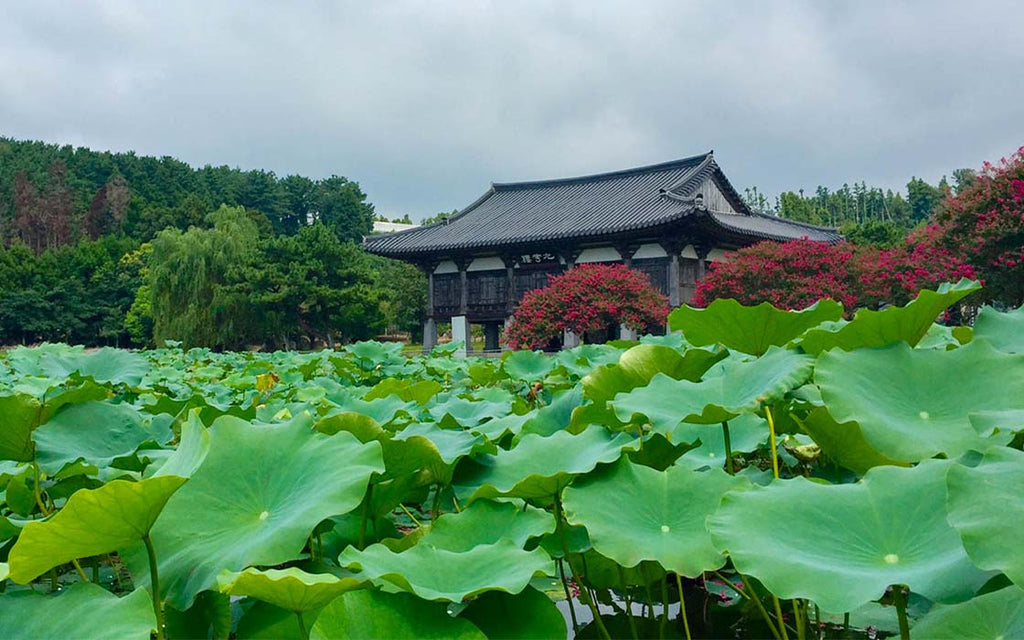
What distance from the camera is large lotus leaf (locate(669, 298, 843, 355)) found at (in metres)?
1.06

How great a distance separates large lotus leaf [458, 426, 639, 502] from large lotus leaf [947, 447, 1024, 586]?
11.2 inches

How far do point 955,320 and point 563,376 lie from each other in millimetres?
10545

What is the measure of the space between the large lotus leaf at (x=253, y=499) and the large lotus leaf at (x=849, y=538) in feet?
0.98

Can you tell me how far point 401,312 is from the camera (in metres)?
28.5

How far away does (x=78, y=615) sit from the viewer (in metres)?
0.53

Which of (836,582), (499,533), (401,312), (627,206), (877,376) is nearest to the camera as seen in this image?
(836,582)

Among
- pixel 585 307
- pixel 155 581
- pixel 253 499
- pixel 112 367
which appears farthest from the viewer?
pixel 585 307

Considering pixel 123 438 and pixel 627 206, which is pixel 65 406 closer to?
pixel 123 438

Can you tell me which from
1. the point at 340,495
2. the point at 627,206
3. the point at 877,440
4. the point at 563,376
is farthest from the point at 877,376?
the point at 627,206

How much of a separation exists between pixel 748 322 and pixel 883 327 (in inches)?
9.2

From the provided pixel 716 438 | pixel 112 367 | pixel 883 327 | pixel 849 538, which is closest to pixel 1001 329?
pixel 883 327

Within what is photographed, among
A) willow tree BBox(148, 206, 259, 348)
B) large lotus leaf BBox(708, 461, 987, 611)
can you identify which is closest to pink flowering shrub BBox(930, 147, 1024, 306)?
large lotus leaf BBox(708, 461, 987, 611)

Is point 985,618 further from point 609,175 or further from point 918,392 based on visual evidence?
point 609,175

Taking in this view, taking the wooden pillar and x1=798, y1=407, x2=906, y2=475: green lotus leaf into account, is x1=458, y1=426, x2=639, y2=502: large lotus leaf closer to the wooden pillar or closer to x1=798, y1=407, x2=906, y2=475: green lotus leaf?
x1=798, y1=407, x2=906, y2=475: green lotus leaf
